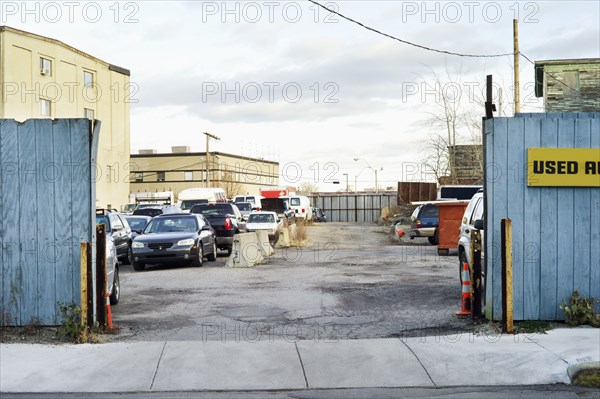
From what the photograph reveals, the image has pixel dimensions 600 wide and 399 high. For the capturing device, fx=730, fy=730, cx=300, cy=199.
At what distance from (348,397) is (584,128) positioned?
5.54m

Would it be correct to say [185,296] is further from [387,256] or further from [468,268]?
[387,256]

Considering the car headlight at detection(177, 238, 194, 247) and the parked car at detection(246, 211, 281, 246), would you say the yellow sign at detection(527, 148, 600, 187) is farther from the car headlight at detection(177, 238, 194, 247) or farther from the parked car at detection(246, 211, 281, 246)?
the parked car at detection(246, 211, 281, 246)

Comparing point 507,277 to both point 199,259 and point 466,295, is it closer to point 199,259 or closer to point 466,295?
point 466,295

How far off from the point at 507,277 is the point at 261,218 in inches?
897

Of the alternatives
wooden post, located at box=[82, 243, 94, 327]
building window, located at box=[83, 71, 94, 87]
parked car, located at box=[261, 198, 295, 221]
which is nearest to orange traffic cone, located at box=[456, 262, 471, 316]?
wooden post, located at box=[82, 243, 94, 327]

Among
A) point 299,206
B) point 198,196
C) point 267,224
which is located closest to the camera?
point 267,224

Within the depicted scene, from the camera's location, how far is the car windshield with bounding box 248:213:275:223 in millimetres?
32062

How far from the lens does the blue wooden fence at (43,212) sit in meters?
9.80

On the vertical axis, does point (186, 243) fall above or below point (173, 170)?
below

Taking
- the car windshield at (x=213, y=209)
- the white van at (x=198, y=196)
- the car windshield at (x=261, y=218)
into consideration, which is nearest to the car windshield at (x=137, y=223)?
the car windshield at (x=213, y=209)

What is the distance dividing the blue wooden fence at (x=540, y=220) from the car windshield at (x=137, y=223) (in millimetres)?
17406

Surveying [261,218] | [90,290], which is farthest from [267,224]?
[90,290]

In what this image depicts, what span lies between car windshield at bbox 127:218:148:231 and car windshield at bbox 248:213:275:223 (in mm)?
7050

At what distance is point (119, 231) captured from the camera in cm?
2031
